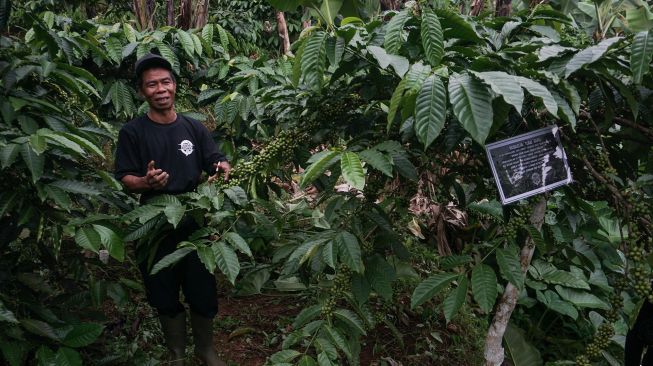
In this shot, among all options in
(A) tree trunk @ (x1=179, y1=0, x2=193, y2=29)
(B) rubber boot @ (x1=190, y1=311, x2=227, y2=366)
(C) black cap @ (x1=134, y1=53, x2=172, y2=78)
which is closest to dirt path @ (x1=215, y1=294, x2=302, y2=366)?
(B) rubber boot @ (x1=190, y1=311, x2=227, y2=366)

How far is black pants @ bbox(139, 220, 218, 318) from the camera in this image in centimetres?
227

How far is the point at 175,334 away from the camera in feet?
7.91

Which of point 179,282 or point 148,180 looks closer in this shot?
point 148,180

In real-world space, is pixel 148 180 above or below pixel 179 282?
above

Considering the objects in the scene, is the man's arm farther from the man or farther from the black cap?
the black cap

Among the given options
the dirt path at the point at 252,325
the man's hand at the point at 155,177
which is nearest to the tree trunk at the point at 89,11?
the dirt path at the point at 252,325

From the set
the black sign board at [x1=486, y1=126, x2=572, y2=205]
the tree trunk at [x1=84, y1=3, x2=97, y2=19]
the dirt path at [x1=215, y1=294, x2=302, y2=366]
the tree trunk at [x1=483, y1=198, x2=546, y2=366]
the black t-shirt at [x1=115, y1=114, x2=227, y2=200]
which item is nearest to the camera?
the black sign board at [x1=486, y1=126, x2=572, y2=205]

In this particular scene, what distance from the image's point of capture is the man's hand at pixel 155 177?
2.04m

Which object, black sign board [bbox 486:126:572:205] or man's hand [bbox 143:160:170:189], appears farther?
man's hand [bbox 143:160:170:189]

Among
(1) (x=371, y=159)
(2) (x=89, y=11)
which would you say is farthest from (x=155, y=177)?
(2) (x=89, y=11)

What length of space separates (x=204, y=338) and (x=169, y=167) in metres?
0.76

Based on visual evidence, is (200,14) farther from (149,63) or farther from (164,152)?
(164,152)

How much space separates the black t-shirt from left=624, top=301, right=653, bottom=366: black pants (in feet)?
5.52

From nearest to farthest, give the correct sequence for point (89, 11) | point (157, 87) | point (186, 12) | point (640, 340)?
point (640, 340), point (157, 87), point (186, 12), point (89, 11)
